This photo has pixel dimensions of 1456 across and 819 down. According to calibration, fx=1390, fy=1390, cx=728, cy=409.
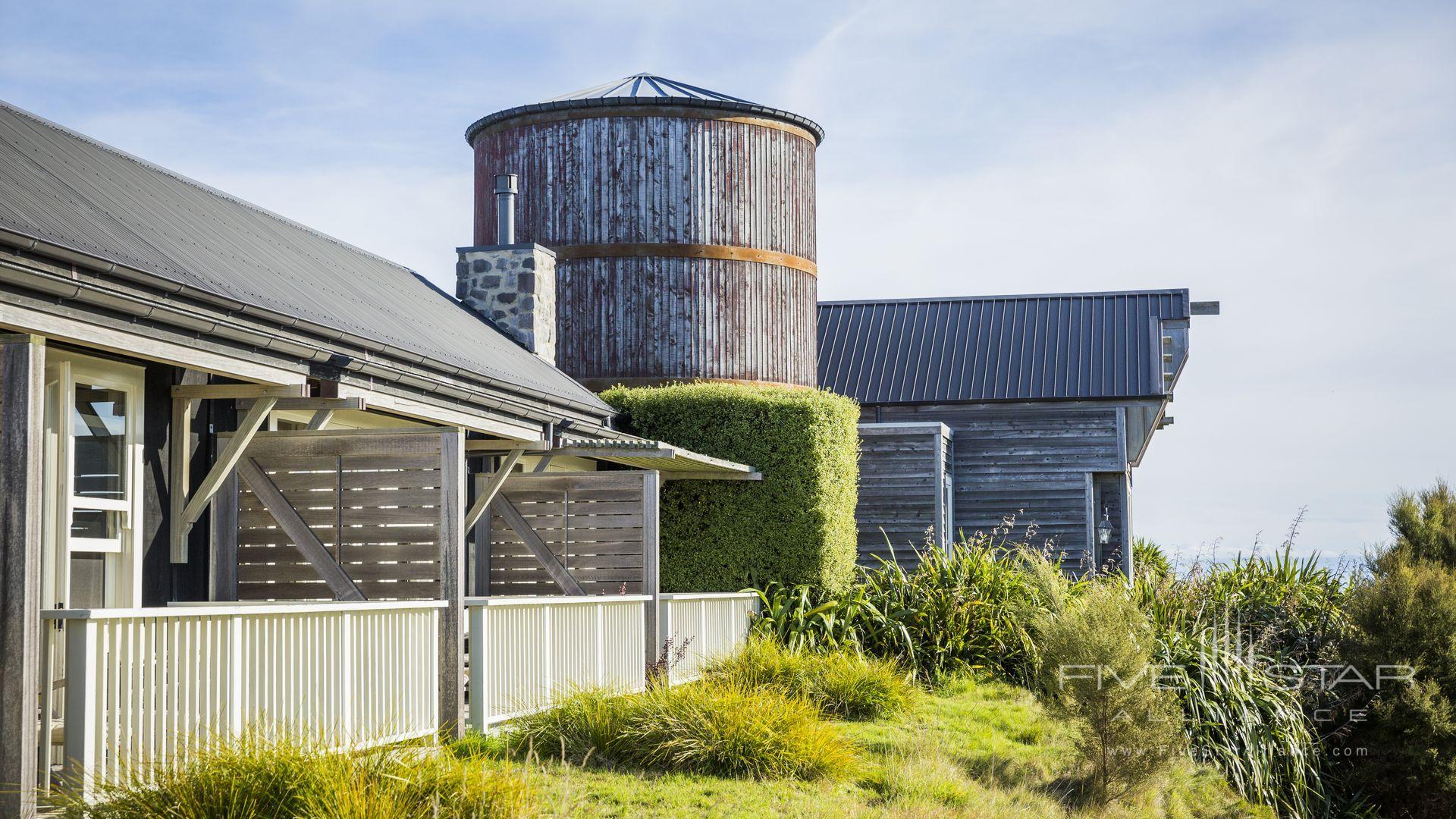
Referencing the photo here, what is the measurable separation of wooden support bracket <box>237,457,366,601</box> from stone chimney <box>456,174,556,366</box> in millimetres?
5921

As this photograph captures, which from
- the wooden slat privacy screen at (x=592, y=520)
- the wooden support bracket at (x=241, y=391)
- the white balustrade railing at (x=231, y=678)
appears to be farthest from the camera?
the wooden slat privacy screen at (x=592, y=520)

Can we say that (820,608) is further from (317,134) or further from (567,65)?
(567,65)

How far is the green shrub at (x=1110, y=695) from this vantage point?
1041cm

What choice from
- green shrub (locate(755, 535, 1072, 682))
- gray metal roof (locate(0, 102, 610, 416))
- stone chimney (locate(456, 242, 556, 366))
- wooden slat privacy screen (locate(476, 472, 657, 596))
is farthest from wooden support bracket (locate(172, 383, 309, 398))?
green shrub (locate(755, 535, 1072, 682))

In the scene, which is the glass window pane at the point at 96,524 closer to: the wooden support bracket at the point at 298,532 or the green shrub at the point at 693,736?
the wooden support bracket at the point at 298,532

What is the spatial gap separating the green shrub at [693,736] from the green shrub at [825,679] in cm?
223

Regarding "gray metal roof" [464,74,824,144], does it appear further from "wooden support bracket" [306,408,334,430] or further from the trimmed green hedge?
"wooden support bracket" [306,408,334,430]

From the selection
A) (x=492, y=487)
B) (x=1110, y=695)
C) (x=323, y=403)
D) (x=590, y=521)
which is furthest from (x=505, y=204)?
(x=1110, y=695)

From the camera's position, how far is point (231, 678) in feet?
23.3

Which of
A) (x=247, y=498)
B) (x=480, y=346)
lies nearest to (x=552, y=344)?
(x=480, y=346)

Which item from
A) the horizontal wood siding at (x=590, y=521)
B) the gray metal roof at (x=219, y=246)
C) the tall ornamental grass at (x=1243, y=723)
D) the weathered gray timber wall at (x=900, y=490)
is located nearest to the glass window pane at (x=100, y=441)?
the gray metal roof at (x=219, y=246)

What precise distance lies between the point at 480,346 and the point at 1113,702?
22.5 feet

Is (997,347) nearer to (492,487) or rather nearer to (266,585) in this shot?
(492,487)

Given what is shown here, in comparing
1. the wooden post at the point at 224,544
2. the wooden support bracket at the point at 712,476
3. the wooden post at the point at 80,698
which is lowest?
the wooden post at the point at 80,698
